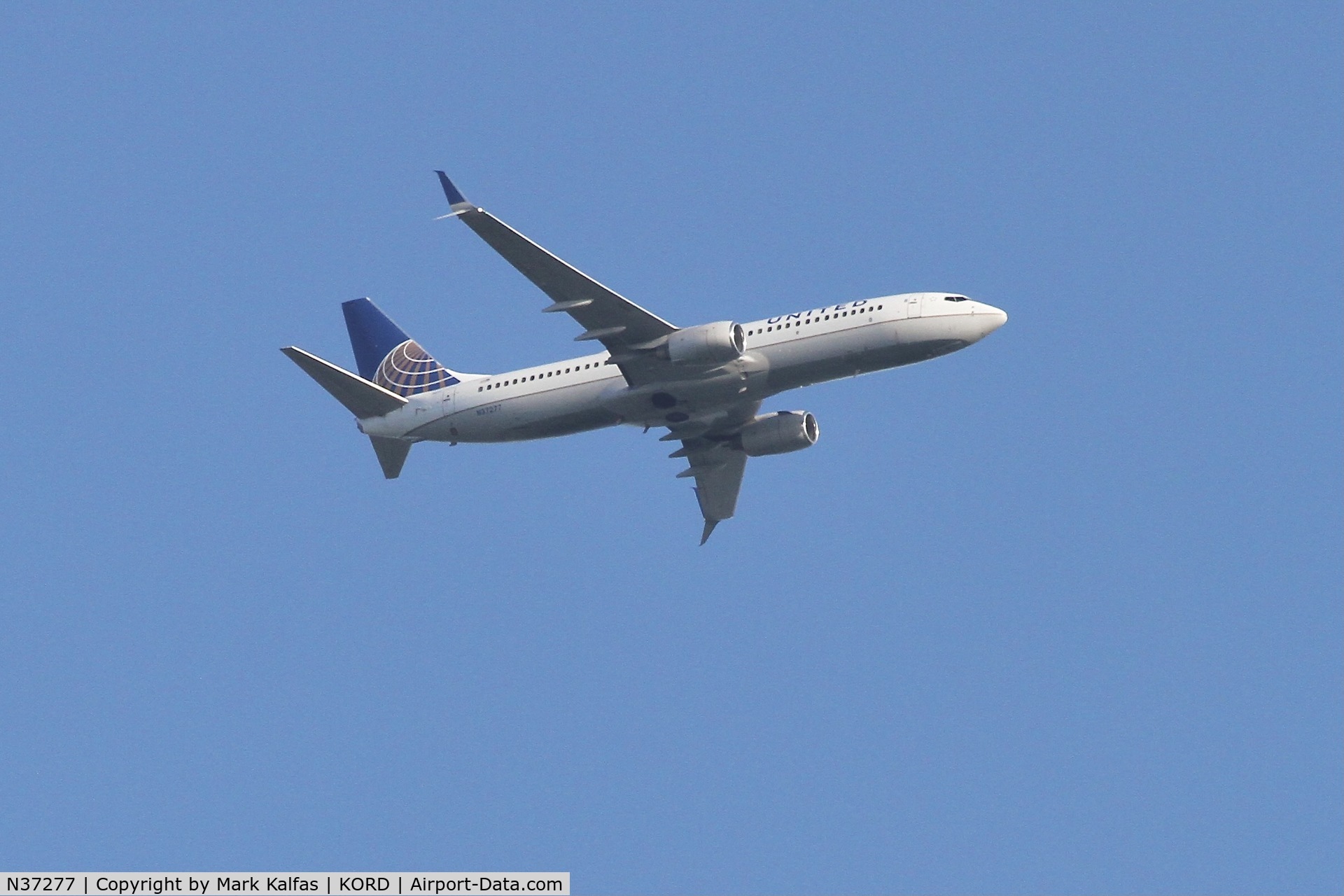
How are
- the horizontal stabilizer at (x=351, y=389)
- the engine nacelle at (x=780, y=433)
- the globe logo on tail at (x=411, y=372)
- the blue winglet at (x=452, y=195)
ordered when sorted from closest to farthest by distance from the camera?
the blue winglet at (x=452, y=195) → the horizontal stabilizer at (x=351, y=389) → the engine nacelle at (x=780, y=433) → the globe logo on tail at (x=411, y=372)

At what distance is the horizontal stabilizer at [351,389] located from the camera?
5988 centimetres

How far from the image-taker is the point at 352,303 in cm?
6888

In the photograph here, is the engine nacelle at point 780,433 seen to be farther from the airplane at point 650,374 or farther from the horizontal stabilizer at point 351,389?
the horizontal stabilizer at point 351,389

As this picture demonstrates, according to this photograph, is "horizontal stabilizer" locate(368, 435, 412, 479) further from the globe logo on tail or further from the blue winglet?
the blue winglet

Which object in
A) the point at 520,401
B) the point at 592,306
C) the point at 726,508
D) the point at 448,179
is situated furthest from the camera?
the point at 726,508

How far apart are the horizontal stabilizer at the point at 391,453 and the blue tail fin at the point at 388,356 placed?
2.29 metres

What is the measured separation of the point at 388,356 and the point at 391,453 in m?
5.31

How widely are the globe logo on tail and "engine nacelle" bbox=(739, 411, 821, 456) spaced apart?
11.7 meters

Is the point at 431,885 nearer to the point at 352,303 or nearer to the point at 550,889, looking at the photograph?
the point at 550,889

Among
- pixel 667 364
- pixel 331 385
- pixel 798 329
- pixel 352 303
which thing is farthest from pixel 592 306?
pixel 352 303

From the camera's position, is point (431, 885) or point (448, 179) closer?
point (431, 885)

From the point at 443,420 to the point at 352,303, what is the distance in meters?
10.1

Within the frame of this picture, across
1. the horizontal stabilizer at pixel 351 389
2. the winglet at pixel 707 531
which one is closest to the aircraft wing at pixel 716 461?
the winglet at pixel 707 531

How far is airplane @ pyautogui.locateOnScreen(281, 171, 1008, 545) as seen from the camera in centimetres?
5550
